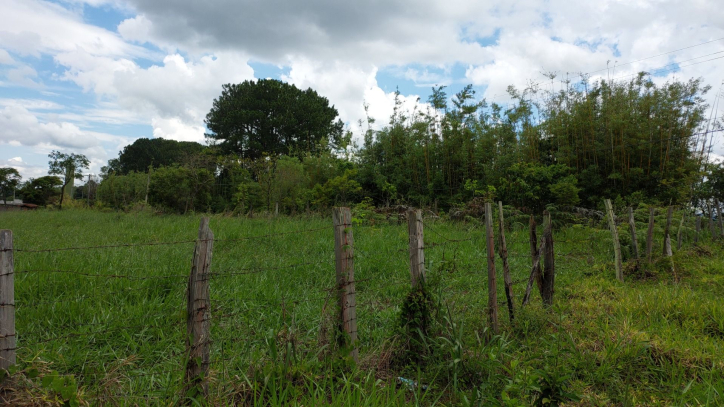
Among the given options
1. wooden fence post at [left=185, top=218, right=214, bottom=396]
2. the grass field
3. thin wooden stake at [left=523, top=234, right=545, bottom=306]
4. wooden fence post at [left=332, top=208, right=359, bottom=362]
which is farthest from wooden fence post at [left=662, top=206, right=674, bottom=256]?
wooden fence post at [left=185, top=218, right=214, bottom=396]

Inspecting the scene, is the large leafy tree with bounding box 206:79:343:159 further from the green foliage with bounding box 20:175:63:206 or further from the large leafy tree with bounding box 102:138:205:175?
the large leafy tree with bounding box 102:138:205:175

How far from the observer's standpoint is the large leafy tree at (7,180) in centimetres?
2772

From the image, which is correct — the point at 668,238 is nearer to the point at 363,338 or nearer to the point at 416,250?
the point at 416,250

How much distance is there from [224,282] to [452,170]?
8.89m

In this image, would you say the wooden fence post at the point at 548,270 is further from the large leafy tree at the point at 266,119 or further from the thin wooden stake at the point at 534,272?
the large leafy tree at the point at 266,119

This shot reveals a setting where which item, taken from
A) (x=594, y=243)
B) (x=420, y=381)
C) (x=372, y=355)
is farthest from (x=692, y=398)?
(x=594, y=243)

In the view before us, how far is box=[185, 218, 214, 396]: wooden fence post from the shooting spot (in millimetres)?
2289

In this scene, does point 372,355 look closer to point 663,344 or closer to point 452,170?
point 663,344

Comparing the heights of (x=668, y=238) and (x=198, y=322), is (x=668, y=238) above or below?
above

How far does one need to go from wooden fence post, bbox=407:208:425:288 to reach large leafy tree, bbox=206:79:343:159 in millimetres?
22559

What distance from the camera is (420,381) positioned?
2.77 metres

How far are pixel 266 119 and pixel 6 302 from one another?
24.6 meters

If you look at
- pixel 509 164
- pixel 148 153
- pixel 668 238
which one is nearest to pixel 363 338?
pixel 668 238

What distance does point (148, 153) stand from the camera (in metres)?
38.0
